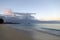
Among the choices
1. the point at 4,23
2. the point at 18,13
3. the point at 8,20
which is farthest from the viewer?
the point at 4,23

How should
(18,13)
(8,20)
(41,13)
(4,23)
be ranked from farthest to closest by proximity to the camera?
(4,23) < (8,20) < (18,13) < (41,13)

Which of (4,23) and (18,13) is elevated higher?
(18,13)

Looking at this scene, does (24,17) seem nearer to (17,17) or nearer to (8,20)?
(17,17)

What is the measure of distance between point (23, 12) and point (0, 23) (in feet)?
6.52

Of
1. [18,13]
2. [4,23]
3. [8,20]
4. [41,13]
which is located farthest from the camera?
[4,23]

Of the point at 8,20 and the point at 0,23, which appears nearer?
the point at 8,20

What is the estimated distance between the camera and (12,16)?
22.0ft

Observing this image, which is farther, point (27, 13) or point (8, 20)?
point (8, 20)

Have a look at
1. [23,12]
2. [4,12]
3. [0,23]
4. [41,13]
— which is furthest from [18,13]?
[0,23]

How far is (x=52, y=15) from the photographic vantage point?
21.8ft

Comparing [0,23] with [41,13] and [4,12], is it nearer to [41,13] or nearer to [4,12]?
[4,12]

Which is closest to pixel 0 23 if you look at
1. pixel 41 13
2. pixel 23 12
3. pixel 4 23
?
pixel 4 23

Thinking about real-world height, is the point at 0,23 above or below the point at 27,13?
below

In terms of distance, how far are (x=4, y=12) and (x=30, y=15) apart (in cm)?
141
